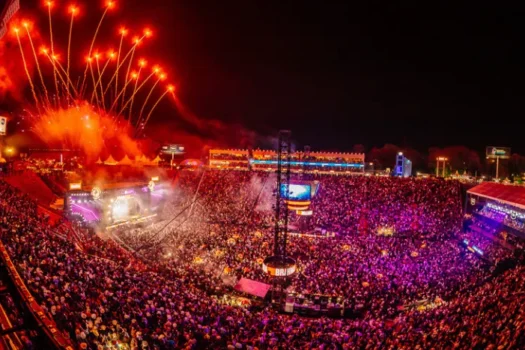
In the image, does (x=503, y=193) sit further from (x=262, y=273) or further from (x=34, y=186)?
(x=34, y=186)

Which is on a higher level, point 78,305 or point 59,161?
point 59,161

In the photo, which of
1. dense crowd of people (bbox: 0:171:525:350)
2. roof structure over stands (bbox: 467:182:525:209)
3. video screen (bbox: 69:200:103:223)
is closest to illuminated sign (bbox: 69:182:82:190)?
video screen (bbox: 69:200:103:223)

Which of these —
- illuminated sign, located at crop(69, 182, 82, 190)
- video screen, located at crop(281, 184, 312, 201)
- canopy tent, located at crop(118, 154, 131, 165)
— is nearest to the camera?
illuminated sign, located at crop(69, 182, 82, 190)

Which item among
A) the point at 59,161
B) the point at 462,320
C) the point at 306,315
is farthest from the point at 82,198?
the point at 462,320

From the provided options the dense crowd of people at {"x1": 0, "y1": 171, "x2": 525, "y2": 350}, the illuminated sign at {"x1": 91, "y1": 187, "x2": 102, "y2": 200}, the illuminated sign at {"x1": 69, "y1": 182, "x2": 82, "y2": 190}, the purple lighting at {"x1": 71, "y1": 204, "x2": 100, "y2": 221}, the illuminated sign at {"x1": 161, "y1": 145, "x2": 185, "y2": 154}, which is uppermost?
the illuminated sign at {"x1": 161, "y1": 145, "x2": 185, "y2": 154}

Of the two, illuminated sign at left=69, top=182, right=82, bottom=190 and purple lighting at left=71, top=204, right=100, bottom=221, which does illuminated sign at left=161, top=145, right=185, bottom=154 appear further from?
purple lighting at left=71, top=204, right=100, bottom=221

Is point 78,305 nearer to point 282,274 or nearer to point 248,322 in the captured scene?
point 248,322

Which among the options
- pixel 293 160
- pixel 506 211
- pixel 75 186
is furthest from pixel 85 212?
pixel 293 160
